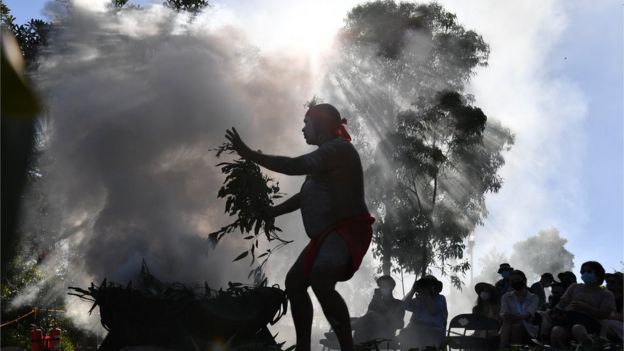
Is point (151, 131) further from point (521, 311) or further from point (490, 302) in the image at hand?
point (490, 302)

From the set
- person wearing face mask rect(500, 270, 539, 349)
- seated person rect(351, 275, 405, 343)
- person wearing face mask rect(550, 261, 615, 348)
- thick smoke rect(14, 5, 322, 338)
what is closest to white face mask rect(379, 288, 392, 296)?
seated person rect(351, 275, 405, 343)

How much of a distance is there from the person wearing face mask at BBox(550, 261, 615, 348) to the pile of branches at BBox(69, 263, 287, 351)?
8.26ft

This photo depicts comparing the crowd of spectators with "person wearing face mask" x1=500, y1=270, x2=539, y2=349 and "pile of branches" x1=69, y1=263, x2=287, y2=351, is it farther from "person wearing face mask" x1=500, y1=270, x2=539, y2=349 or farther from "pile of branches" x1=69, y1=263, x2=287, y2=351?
"pile of branches" x1=69, y1=263, x2=287, y2=351

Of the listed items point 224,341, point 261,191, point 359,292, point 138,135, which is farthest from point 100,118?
point 359,292

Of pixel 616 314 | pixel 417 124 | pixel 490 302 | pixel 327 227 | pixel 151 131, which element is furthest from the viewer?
pixel 417 124

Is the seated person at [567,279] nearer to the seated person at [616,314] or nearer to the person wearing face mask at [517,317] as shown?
the seated person at [616,314]

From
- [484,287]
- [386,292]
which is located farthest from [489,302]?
Result: [386,292]

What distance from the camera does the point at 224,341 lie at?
13.1 feet

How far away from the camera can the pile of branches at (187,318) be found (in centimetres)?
398

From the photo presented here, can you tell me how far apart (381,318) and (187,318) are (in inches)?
171

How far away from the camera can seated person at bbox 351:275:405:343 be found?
7.78 meters

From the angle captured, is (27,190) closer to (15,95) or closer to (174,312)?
(174,312)

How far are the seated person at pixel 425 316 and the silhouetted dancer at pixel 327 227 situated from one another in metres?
3.94

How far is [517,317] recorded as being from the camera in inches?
269
